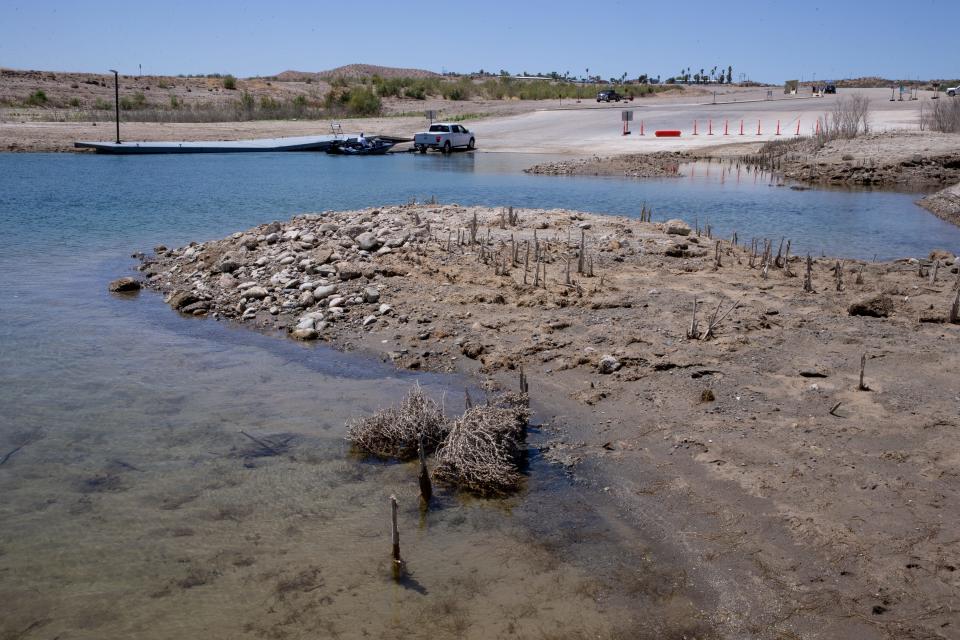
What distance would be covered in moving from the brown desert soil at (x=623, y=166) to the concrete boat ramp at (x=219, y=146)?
15993 mm

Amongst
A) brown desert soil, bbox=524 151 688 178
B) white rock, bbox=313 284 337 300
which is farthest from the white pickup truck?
white rock, bbox=313 284 337 300

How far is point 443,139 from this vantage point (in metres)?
48.0

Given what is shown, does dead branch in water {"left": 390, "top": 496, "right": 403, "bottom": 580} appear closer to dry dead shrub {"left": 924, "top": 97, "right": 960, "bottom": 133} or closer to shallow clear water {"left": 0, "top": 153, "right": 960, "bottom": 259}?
shallow clear water {"left": 0, "top": 153, "right": 960, "bottom": 259}

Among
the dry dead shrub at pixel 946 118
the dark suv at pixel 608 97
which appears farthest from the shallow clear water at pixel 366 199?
the dark suv at pixel 608 97

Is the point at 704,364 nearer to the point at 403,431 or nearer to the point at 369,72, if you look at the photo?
the point at 403,431

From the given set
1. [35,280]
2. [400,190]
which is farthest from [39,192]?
[35,280]

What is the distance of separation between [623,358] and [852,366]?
2.46 m

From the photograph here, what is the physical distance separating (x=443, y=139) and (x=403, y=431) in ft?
137

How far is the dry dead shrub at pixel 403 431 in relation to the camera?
792cm

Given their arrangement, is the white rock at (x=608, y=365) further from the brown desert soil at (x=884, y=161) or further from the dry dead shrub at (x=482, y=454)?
the brown desert soil at (x=884, y=161)

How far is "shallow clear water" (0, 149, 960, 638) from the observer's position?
574 centimetres

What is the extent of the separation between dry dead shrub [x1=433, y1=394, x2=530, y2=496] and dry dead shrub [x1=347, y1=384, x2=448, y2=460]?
0.23m

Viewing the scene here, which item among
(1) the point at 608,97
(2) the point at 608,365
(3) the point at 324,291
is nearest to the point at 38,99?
(1) the point at 608,97

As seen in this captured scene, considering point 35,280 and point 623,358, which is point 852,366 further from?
point 35,280
